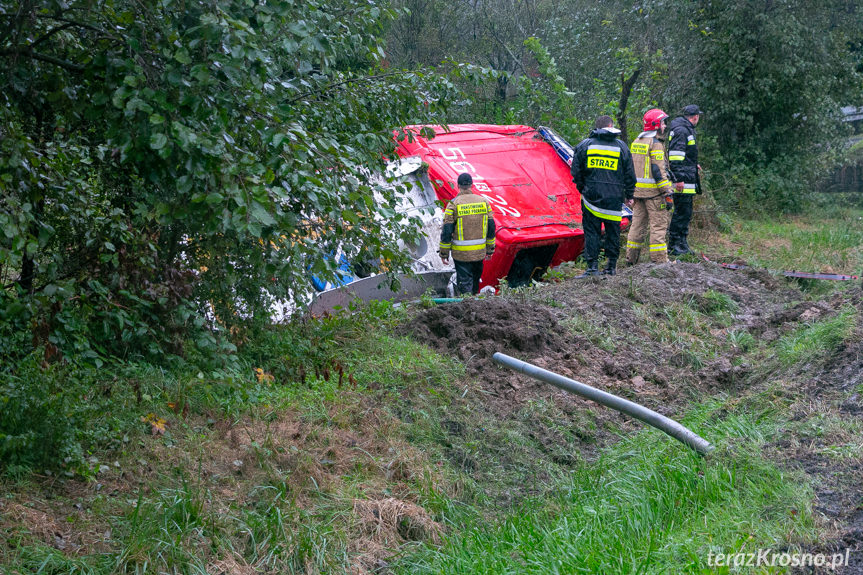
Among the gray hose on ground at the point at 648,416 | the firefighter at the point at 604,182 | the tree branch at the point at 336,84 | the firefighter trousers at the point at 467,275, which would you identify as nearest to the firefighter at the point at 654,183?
the firefighter at the point at 604,182

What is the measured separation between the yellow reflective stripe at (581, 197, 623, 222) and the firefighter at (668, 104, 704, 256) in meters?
1.69

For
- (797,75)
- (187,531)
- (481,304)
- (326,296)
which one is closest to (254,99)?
(187,531)

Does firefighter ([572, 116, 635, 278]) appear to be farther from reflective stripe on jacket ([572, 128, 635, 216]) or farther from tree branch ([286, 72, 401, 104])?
tree branch ([286, 72, 401, 104])

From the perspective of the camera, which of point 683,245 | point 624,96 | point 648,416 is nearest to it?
point 648,416

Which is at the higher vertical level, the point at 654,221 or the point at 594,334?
the point at 654,221

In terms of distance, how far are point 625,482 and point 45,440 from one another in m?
3.04

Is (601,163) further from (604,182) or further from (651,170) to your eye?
(651,170)

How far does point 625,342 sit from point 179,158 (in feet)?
16.2

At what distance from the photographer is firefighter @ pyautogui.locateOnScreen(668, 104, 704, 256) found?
1072 centimetres

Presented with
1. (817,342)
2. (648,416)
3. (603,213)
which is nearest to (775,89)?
(603,213)

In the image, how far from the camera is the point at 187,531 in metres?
3.60

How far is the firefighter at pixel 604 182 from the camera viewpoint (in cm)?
956

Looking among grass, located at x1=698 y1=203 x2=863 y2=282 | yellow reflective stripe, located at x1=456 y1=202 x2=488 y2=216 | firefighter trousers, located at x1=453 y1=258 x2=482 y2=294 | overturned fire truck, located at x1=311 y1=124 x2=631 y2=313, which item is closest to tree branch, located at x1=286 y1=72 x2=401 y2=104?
yellow reflective stripe, located at x1=456 y1=202 x2=488 y2=216

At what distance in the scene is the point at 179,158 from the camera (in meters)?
3.27
